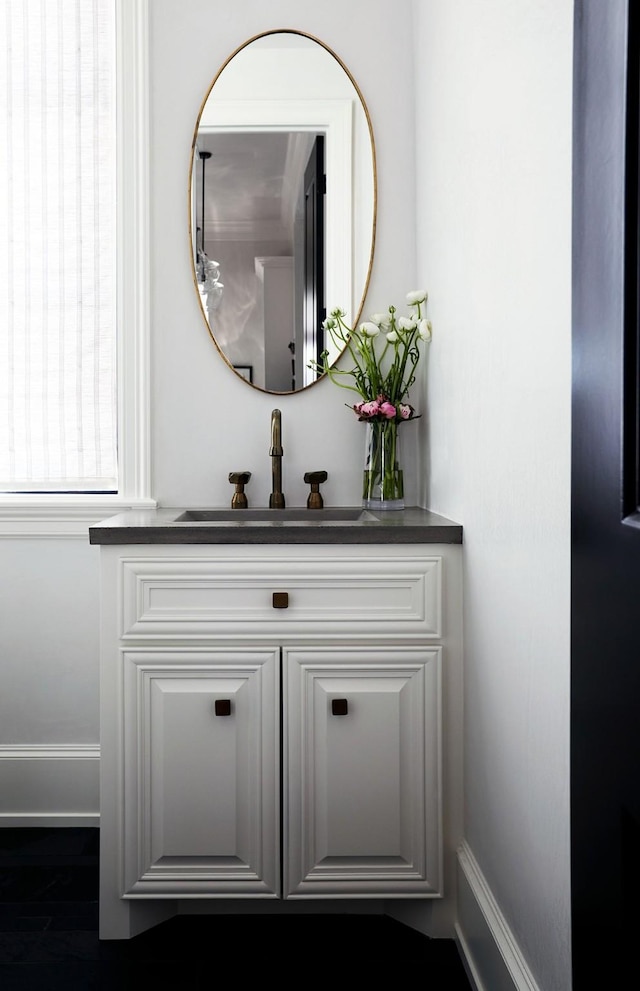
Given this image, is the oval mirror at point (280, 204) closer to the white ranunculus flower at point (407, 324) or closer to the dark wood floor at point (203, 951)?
the white ranunculus flower at point (407, 324)

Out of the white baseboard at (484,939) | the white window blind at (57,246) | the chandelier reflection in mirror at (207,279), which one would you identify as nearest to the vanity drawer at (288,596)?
the white baseboard at (484,939)

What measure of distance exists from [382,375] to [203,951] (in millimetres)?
1470

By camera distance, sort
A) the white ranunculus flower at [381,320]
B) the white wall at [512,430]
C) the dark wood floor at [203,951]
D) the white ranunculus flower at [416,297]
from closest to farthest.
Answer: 1. the white wall at [512,430]
2. the dark wood floor at [203,951]
3. the white ranunculus flower at [416,297]
4. the white ranunculus flower at [381,320]

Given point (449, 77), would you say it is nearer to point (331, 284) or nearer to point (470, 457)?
point (331, 284)

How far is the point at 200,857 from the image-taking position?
174 centimetres

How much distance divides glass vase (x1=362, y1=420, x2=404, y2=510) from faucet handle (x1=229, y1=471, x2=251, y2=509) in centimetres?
34

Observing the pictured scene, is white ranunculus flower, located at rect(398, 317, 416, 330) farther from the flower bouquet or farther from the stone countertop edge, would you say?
the stone countertop edge

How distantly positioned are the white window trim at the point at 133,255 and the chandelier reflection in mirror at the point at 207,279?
14 cm

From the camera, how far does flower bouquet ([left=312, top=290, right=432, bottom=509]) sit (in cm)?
218

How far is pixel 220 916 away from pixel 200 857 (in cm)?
22

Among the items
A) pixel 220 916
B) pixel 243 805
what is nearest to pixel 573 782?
pixel 243 805

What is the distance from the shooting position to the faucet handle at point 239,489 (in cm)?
228

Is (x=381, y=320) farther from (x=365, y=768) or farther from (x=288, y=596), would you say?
(x=365, y=768)

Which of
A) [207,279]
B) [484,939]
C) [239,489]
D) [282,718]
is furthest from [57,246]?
[484,939]
